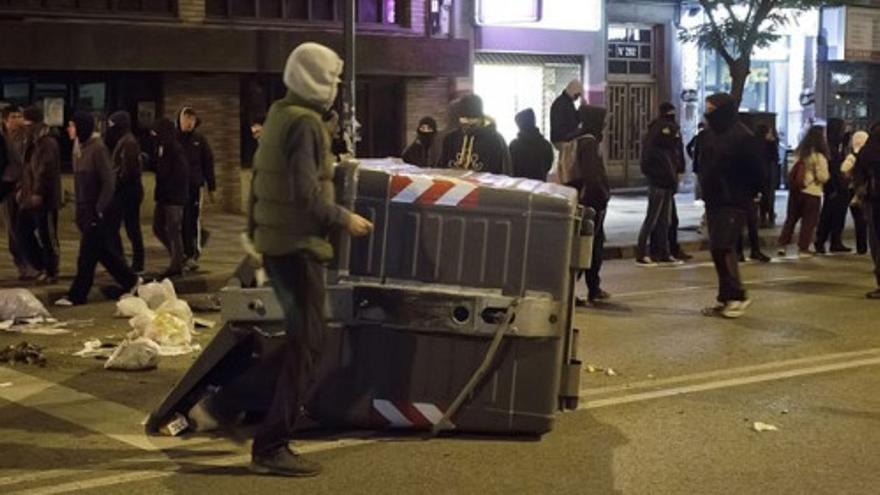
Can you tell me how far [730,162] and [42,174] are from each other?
637 centimetres

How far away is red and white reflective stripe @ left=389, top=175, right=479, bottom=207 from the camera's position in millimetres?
6867

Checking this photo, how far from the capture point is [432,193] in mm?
6895

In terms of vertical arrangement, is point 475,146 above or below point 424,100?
below

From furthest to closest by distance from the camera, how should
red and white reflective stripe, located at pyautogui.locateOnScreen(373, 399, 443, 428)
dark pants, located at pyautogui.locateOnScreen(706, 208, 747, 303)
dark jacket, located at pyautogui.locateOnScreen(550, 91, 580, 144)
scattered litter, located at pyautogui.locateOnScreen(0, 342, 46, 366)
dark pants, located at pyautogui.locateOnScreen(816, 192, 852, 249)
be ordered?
dark pants, located at pyautogui.locateOnScreen(816, 192, 852, 249) → dark jacket, located at pyautogui.locateOnScreen(550, 91, 580, 144) → dark pants, located at pyautogui.locateOnScreen(706, 208, 747, 303) → scattered litter, located at pyautogui.locateOnScreen(0, 342, 46, 366) → red and white reflective stripe, located at pyautogui.locateOnScreen(373, 399, 443, 428)

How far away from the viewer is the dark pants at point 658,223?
1516 centimetres

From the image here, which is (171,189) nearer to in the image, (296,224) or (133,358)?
(133,358)

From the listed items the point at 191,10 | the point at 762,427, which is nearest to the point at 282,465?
the point at 762,427

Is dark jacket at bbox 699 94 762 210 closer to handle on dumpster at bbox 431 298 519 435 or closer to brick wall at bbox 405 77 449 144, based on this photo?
handle on dumpster at bbox 431 298 519 435

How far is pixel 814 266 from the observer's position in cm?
1556

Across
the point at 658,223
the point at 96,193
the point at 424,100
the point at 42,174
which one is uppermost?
the point at 424,100

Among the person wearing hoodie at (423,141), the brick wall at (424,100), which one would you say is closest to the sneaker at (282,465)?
the person wearing hoodie at (423,141)

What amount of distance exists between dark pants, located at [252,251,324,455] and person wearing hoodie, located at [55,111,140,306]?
602 cm

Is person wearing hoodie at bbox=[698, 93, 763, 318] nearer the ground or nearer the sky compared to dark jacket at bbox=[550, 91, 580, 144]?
nearer the ground

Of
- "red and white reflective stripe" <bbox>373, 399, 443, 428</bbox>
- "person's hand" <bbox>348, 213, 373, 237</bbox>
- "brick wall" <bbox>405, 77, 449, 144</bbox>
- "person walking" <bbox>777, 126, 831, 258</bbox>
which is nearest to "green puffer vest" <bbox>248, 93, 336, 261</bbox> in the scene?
"person's hand" <bbox>348, 213, 373, 237</bbox>
